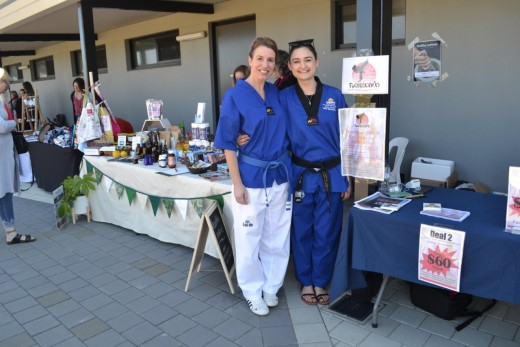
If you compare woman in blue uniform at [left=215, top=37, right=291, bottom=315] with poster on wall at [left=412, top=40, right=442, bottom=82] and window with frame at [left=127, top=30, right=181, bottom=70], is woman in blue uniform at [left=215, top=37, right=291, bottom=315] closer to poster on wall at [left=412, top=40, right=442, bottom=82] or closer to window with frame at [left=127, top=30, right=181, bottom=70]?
poster on wall at [left=412, top=40, right=442, bottom=82]

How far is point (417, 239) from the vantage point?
2.38 m

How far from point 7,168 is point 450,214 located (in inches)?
157

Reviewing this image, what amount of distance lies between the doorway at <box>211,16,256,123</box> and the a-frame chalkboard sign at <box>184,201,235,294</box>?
4142mm

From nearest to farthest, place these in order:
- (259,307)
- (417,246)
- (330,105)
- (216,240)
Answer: (417,246) < (330,105) < (259,307) < (216,240)

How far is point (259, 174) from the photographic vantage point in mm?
2779

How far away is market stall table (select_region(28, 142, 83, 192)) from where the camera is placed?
5359 mm

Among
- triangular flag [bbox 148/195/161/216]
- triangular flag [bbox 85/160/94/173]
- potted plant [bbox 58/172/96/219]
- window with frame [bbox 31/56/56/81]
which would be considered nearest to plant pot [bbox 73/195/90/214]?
potted plant [bbox 58/172/96/219]

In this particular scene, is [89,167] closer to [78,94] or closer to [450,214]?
[78,94]

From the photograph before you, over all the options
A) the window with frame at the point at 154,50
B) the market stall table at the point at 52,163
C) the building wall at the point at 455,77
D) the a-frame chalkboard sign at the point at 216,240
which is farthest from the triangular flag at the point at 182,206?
the window with frame at the point at 154,50

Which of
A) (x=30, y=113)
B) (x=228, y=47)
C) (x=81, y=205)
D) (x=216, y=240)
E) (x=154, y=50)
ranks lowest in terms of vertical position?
(x=81, y=205)

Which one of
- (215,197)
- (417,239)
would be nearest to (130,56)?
(215,197)

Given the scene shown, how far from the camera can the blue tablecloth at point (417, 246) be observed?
2.16 meters

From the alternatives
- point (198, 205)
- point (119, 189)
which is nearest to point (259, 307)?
point (198, 205)

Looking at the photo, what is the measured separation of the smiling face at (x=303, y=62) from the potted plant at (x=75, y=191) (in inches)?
116
